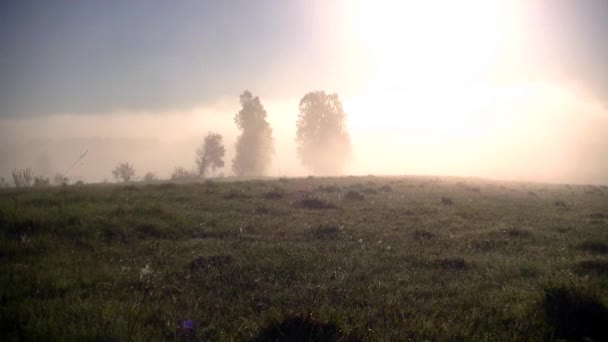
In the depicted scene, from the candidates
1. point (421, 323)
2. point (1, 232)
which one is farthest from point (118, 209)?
point (421, 323)

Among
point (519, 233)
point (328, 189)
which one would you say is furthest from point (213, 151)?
point (519, 233)

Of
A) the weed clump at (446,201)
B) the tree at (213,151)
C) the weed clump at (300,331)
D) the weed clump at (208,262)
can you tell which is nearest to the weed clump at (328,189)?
the weed clump at (446,201)

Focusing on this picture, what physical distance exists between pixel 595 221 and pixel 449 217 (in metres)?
6.10

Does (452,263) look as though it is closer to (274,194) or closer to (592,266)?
(592,266)

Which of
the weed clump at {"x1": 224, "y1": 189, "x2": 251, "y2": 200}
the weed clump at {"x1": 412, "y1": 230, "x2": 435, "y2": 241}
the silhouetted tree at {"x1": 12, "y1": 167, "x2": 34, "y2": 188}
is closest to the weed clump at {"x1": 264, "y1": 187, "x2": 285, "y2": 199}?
the weed clump at {"x1": 224, "y1": 189, "x2": 251, "y2": 200}

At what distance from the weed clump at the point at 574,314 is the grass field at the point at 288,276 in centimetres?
2

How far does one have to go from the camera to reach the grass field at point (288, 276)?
4.79 meters

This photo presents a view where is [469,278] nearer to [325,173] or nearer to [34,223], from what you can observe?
[34,223]

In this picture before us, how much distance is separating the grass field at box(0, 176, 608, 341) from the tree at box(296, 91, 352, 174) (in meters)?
53.0

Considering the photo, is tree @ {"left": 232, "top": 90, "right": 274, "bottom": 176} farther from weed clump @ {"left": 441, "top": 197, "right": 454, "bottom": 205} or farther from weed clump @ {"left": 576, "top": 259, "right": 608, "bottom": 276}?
weed clump @ {"left": 576, "top": 259, "right": 608, "bottom": 276}

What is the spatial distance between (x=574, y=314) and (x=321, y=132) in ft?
203

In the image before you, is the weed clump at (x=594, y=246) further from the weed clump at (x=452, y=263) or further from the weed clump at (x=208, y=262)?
the weed clump at (x=208, y=262)

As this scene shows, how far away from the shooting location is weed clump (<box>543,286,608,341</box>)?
16.0 feet

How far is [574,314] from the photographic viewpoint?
17.2 feet
